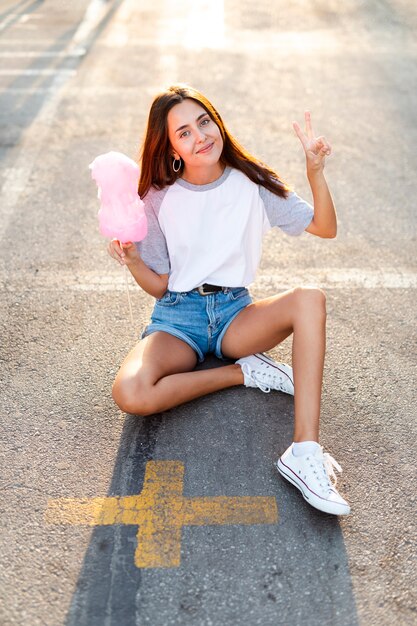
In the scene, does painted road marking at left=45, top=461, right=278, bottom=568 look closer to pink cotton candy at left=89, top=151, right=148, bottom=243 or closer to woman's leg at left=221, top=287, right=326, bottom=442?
woman's leg at left=221, top=287, right=326, bottom=442

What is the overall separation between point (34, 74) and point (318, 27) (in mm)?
3998

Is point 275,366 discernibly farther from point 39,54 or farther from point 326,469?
point 39,54

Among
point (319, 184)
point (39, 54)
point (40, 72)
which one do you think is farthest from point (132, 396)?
point (39, 54)

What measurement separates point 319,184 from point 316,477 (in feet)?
4.00

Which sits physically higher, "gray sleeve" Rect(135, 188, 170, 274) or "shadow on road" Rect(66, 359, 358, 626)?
"gray sleeve" Rect(135, 188, 170, 274)

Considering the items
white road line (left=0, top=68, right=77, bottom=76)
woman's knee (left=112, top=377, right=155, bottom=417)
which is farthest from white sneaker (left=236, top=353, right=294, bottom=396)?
white road line (left=0, top=68, right=77, bottom=76)

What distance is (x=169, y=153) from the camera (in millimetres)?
3365

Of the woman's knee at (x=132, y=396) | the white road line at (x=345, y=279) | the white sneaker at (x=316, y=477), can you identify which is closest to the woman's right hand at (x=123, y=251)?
the woman's knee at (x=132, y=396)

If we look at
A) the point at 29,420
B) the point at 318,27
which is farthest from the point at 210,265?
the point at 318,27

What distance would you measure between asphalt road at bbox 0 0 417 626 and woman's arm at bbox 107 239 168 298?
1.73 feet

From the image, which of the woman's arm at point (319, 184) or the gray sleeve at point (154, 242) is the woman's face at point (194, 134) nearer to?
the gray sleeve at point (154, 242)

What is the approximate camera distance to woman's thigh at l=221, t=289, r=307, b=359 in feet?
11.1

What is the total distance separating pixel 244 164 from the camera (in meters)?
3.45

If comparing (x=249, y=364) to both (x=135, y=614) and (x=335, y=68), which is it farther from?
(x=335, y=68)
